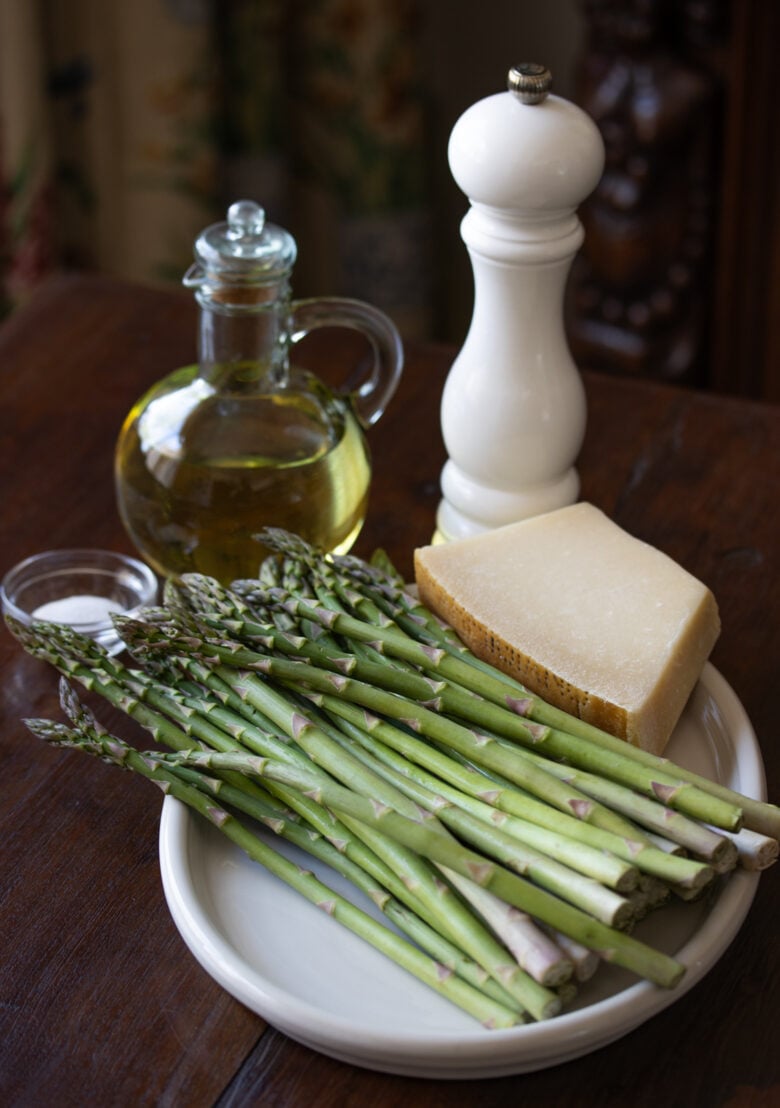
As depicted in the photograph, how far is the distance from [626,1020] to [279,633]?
287 millimetres

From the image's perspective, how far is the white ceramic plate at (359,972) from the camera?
58 cm

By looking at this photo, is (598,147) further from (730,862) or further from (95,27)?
(95,27)

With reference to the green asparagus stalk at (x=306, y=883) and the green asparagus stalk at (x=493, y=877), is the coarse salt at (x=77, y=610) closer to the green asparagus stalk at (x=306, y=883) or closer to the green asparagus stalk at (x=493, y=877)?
the green asparagus stalk at (x=306, y=883)

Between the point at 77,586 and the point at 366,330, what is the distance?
27 cm

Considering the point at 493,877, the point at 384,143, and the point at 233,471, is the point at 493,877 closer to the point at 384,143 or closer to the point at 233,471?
the point at 233,471

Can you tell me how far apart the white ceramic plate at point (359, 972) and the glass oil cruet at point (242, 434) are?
0.24m

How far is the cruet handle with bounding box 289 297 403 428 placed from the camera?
2.99 feet

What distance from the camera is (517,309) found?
2.85ft

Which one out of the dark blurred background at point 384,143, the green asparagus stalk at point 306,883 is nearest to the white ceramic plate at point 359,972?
the green asparagus stalk at point 306,883

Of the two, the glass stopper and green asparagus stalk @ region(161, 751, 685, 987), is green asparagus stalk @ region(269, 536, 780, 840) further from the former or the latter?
the glass stopper

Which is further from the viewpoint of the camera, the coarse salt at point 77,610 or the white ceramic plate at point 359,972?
the coarse salt at point 77,610

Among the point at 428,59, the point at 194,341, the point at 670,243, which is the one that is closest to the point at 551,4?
the point at 428,59

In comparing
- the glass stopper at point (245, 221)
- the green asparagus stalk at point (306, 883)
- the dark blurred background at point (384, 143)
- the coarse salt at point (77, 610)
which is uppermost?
the glass stopper at point (245, 221)

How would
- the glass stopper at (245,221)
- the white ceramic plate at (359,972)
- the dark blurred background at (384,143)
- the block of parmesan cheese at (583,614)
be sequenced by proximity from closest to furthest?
the white ceramic plate at (359,972) → the block of parmesan cheese at (583,614) → the glass stopper at (245,221) → the dark blurred background at (384,143)
